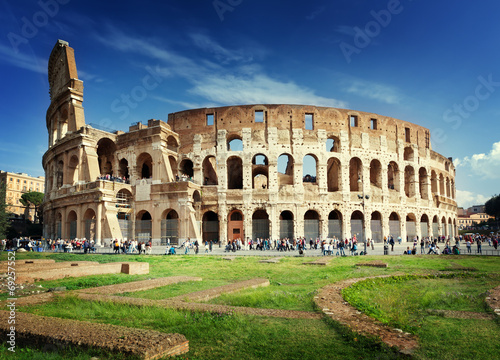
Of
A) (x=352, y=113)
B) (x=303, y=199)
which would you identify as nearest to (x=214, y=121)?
(x=303, y=199)

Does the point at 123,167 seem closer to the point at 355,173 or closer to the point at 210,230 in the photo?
the point at 210,230

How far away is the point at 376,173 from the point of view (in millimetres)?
36188

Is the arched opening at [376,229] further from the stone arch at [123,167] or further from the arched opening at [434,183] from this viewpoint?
the stone arch at [123,167]

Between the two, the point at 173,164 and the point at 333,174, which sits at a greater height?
the point at 173,164

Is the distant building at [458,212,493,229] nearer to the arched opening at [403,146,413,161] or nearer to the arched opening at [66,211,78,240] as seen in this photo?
the arched opening at [403,146,413,161]

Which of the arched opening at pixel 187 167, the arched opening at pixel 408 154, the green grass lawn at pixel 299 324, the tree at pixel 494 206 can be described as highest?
the arched opening at pixel 408 154

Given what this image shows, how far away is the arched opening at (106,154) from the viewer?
3643 centimetres

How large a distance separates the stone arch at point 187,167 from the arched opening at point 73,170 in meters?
9.32

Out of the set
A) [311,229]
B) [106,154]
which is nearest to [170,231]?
[311,229]

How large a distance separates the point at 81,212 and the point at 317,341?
97.7 feet

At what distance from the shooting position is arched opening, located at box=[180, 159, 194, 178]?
117ft

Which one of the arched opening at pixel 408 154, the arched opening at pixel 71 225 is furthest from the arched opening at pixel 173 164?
the arched opening at pixel 408 154

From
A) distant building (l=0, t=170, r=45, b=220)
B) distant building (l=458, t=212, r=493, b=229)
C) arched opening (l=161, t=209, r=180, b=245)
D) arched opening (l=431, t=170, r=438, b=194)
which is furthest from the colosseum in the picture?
distant building (l=458, t=212, r=493, b=229)

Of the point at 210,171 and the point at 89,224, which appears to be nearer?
the point at 89,224
